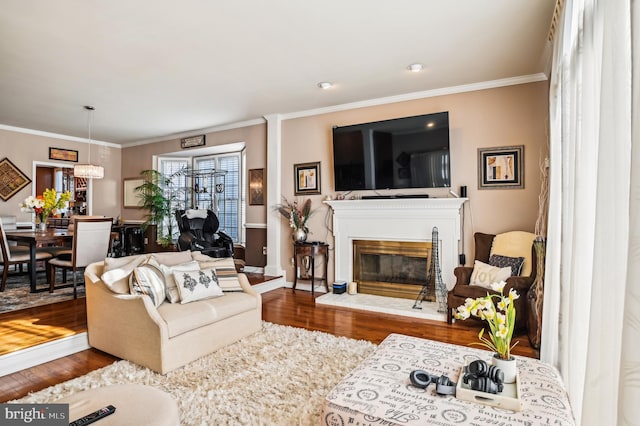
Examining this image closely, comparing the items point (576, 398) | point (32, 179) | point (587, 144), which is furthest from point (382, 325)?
point (32, 179)

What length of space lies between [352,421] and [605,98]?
4.90ft

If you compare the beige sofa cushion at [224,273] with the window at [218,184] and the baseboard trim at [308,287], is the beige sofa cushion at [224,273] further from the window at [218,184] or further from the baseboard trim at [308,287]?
the window at [218,184]

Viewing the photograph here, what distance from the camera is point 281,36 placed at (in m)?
3.08

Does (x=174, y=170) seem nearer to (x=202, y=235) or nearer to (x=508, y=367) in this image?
(x=202, y=235)

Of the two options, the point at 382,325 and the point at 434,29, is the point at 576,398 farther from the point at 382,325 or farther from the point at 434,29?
the point at 434,29

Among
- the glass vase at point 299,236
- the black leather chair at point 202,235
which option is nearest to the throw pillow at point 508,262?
the glass vase at point 299,236

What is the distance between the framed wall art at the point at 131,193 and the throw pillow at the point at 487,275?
6.79m

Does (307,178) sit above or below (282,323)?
above

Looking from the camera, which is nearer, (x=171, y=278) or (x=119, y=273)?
(x=119, y=273)

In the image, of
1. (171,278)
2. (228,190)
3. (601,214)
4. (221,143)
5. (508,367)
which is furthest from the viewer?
(228,190)

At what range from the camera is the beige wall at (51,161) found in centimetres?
648

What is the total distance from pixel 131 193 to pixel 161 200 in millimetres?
1190

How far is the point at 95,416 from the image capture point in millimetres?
1415

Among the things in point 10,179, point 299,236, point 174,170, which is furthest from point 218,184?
point 10,179
